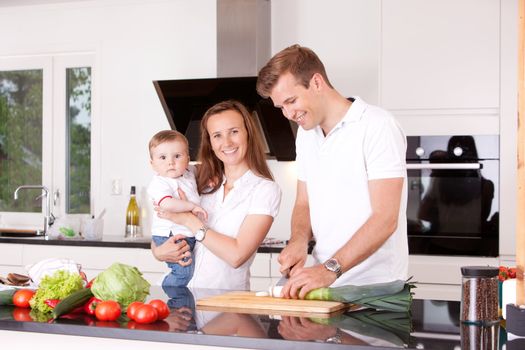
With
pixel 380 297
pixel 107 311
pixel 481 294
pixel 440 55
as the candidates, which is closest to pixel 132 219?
pixel 440 55

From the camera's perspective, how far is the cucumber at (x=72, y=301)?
2121 mm

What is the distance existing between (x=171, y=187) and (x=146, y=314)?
83 centimetres

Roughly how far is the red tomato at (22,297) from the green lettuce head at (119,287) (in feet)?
0.79

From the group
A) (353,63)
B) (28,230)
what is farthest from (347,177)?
(28,230)

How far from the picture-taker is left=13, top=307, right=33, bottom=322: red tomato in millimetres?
2125

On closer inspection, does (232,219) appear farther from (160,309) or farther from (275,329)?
(275,329)

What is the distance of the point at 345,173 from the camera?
260 cm

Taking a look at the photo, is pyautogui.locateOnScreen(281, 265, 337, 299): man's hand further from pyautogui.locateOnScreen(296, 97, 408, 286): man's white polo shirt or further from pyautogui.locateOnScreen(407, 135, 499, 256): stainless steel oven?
pyautogui.locateOnScreen(407, 135, 499, 256): stainless steel oven

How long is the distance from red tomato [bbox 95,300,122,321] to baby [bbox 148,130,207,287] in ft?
2.14

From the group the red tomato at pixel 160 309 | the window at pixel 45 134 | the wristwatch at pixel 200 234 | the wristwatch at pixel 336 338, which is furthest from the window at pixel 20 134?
the wristwatch at pixel 336 338

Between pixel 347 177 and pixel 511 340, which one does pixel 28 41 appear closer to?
pixel 347 177

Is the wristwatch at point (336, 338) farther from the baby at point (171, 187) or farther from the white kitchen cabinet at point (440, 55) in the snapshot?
the white kitchen cabinet at point (440, 55)

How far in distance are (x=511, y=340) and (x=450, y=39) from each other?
2.55 m

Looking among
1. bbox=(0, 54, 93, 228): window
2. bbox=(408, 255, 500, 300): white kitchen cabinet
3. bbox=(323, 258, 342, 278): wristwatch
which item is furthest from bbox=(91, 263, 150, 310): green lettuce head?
bbox=(0, 54, 93, 228): window
